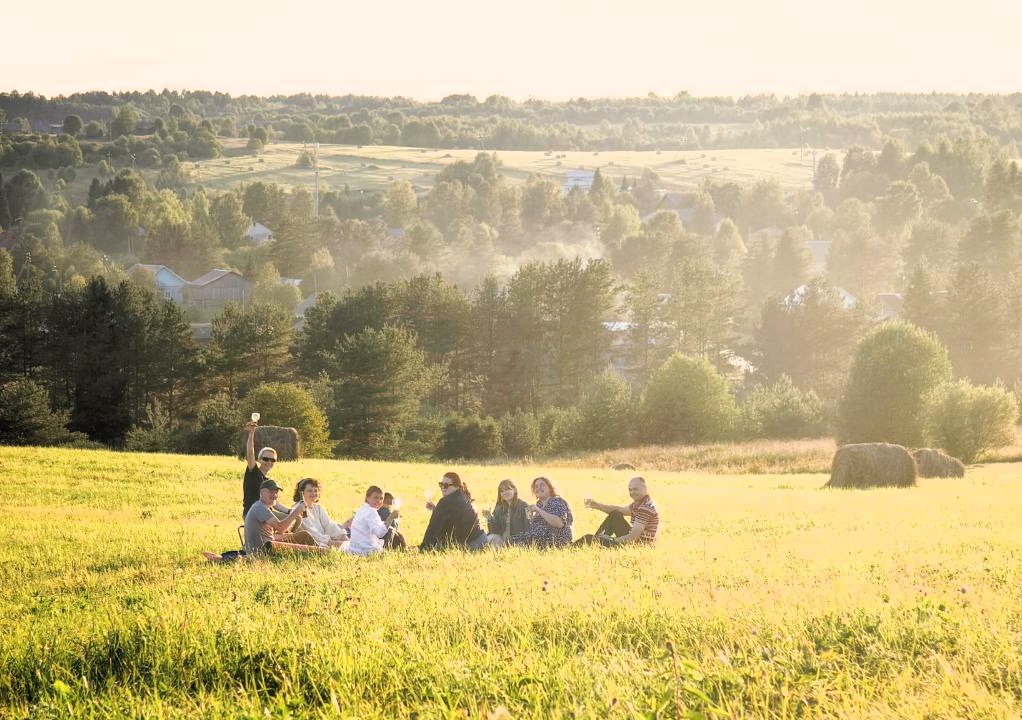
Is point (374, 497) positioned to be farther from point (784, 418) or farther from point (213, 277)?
point (213, 277)

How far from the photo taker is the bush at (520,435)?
6400 cm

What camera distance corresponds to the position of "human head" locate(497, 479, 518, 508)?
16656mm

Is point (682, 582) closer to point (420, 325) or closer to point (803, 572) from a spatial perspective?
point (803, 572)

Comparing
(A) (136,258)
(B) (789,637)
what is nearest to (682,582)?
(B) (789,637)

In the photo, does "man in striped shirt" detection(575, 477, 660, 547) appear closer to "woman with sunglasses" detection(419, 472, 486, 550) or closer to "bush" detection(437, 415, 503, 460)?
"woman with sunglasses" detection(419, 472, 486, 550)

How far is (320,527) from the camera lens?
54.0 feet

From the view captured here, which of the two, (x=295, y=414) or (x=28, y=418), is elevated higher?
(x=295, y=414)

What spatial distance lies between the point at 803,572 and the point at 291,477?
22.8m

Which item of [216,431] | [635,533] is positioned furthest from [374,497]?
[216,431]

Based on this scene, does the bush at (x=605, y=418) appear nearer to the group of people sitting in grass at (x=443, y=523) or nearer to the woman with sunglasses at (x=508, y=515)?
the woman with sunglasses at (x=508, y=515)

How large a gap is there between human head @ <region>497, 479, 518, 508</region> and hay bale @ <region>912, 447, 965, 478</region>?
77.2 feet

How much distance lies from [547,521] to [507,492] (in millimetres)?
1146

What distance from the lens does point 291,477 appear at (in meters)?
31.6

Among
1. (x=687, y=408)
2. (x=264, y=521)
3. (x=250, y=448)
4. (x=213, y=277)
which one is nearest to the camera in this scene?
(x=264, y=521)
